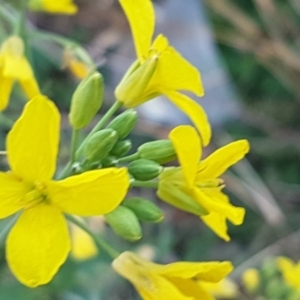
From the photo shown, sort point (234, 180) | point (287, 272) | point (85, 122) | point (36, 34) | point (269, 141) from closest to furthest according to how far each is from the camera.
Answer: point (85, 122)
point (36, 34)
point (287, 272)
point (234, 180)
point (269, 141)

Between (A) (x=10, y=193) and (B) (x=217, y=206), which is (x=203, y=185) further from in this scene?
(A) (x=10, y=193)

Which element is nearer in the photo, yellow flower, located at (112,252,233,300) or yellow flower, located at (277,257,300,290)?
yellow flower, located at (112,252,233,300)

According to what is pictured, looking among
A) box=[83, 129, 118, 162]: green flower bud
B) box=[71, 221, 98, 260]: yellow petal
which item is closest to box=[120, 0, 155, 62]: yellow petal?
box=[83, 129, 118, 162]: green flower bud

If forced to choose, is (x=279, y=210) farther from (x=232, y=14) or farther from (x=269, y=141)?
(x=232, y=14)

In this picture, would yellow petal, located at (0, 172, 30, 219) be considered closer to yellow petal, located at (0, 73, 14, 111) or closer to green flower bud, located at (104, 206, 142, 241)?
green flower bud, located at (104, 206, 142, 241)

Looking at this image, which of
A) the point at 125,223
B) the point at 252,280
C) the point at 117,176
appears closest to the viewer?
the point at 117,176

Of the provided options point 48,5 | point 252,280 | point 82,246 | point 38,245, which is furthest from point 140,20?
point 252,280

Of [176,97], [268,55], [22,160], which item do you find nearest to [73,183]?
[22,160]
